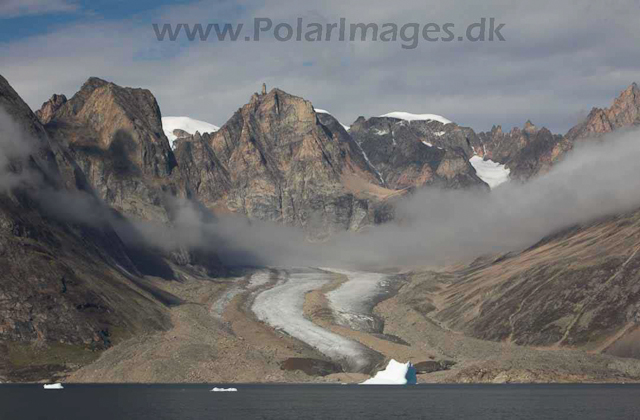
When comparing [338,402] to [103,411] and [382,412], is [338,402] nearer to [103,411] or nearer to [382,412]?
[382,412]

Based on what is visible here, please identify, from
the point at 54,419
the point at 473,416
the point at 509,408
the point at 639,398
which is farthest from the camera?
the point at 639,398

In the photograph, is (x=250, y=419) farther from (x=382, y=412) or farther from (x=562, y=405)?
(x=562, y=405)

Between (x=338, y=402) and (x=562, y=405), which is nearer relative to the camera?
(x=562, y=405)

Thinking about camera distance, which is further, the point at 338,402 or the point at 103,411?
the point at 338,402

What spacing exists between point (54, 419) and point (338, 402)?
61131 millimetres

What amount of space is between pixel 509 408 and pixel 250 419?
48.6 meters

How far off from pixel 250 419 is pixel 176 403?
102ft

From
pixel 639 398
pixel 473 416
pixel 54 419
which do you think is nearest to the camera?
pixel 54 419

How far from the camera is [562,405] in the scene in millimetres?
183375

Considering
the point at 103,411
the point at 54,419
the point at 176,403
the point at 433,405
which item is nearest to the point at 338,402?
the point at 433,405

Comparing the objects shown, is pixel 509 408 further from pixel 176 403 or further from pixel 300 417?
pixel 176 403

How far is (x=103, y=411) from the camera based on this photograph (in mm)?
172125

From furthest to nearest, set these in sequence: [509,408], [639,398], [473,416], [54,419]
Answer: [639,398] < [509,408] < [473,416] < [54,419]

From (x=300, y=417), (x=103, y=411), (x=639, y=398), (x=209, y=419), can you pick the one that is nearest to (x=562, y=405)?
(x=639, y=398)
